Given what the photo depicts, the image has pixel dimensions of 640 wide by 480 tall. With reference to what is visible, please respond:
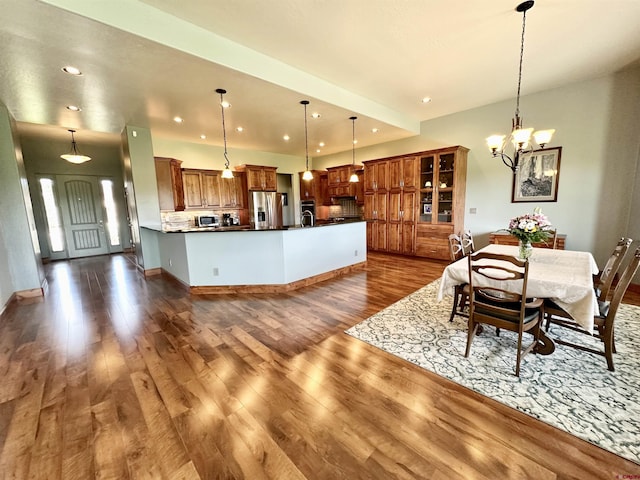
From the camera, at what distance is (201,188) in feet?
21.4

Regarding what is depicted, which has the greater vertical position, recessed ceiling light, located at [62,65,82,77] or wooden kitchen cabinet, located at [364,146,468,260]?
recessed ceiling light, located at [62,65,82,77]

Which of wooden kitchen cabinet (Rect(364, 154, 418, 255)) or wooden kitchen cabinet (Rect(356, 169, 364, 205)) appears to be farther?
wooden kitchen cabinet (Rect(356, 169, 364, 205))

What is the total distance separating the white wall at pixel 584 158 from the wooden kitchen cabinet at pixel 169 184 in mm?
6571

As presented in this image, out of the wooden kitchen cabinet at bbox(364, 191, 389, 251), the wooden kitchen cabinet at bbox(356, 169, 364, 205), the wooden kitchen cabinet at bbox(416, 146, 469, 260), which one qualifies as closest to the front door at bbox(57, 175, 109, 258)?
the wooden kitchen cabinet at bbox(356, 169, 364, 205)

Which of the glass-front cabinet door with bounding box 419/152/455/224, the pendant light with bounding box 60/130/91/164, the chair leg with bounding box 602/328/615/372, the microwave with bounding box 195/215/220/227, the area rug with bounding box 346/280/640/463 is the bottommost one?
the area rug with bounding box 346/280/640/463

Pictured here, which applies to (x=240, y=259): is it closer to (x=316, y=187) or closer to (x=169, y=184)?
(x=169, y=184)

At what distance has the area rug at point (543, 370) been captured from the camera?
5.09 feet

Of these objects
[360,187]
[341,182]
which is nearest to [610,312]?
[360,187]

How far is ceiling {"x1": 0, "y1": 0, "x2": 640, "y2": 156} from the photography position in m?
2.36

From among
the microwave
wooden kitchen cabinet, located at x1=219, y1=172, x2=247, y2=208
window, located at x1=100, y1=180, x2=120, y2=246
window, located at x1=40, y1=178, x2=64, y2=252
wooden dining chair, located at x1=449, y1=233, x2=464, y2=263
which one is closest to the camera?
wooden dining chair, located at x1=449, y1=233, x2=464, y2=263

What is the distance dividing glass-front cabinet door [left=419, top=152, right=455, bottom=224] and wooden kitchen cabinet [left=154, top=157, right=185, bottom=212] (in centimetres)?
564

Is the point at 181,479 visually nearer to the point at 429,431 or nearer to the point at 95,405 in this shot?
the point at 95,405

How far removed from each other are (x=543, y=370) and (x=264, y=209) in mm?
6604

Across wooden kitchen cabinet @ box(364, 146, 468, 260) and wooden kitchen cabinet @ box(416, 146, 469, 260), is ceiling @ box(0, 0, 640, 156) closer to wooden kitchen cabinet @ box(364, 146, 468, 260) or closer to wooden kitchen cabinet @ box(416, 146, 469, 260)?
wooden kitchen cabinet @ box(416, 146, 469, 260)
